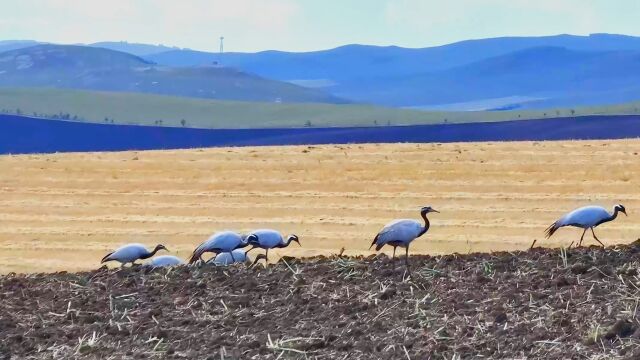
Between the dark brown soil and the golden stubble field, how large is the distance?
22.8ft

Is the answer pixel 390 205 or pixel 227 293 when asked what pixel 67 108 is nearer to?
pixel 390 205

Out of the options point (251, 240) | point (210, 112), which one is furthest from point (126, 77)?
point (251, 240)

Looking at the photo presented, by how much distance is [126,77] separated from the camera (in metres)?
104

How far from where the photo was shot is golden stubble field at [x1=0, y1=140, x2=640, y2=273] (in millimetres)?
19031

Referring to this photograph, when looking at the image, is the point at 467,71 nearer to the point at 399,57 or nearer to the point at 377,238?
the point at 399,57

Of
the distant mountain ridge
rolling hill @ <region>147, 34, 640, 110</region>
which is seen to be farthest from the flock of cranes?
rolling hill @ <region>147, 34, 640, 110</region>

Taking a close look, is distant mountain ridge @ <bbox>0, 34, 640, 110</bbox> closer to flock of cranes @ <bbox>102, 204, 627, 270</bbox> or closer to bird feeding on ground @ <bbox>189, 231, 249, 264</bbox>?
flock of cranes @ <bbox>102, 204, 627, 270</bbox>

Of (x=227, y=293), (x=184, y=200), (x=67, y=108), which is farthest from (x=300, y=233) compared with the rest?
(x=67, y=108)

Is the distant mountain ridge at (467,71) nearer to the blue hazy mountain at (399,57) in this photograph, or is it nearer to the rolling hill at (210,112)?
the blue hazy mountain at (399,57)

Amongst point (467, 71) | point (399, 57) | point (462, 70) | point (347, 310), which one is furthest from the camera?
point (399, 57)

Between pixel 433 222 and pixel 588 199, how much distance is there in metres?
3.51

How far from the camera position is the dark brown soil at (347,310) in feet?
26.2

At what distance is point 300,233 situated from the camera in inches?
770

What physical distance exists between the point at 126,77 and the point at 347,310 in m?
96.8
